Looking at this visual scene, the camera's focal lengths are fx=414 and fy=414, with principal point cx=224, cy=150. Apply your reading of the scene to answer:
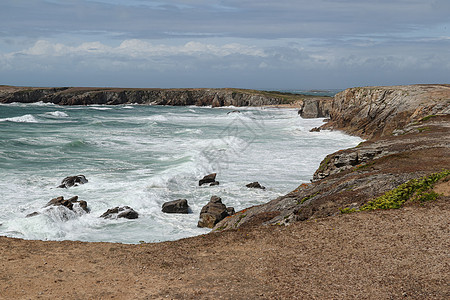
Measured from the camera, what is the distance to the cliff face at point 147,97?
123438 mm

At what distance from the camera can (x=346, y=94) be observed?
196 ft

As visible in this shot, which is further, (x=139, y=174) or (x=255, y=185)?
(x=139, y=174)

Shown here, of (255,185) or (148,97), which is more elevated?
(148,97)

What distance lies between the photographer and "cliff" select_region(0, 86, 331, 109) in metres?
123

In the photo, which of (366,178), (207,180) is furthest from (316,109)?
(366,178)

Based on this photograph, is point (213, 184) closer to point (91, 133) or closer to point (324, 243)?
point (324, 243)

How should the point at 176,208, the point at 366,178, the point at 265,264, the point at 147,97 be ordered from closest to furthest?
the point at 265,264 < the point at 366,178 < the point at 176,208 < the point at 147,97

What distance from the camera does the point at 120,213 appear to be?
19.6 meters

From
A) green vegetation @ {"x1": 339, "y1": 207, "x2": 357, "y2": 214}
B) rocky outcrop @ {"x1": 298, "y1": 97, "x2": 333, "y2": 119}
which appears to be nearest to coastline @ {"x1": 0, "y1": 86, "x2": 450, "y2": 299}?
green vegetation @ {"x1": 339, "y1": 207, "x2": 357, "y2": 214}

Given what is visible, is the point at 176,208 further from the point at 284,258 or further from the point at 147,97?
the point at 147,97

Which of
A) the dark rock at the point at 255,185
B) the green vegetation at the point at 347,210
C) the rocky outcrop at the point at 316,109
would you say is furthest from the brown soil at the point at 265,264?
the rocky outcrop at the point at 316,109

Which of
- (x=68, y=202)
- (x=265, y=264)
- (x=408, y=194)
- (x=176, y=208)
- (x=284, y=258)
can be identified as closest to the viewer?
(x=265, y=264)

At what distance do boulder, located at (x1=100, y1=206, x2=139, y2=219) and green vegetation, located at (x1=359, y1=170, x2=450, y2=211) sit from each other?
11.1 meters

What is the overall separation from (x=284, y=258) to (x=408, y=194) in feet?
18.3
